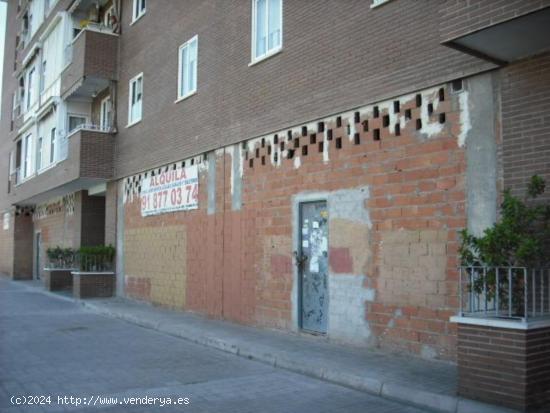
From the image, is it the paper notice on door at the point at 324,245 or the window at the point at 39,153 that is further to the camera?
the window at the point at 39,153

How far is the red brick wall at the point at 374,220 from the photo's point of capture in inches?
316

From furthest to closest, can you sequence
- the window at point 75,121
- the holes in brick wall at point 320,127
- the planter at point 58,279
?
the window at point 75,121 → the planter at point 58,279 → the holes in brick wall at point 320,127

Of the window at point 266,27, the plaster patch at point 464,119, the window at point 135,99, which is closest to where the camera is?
the plaster patch at point 464,119

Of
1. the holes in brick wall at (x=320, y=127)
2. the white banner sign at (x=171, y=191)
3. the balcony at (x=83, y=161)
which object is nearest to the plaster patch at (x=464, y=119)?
the holes in brick wall at (x=320, y=127)

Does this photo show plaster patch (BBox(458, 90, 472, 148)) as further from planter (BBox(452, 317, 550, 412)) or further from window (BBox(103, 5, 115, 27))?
window (BBox(103, 5, 115, 27))

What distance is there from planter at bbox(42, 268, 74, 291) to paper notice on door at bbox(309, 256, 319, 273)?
14.8m

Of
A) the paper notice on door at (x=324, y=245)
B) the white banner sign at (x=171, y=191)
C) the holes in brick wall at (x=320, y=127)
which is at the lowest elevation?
the paper notice on door at (x=324, y=245)

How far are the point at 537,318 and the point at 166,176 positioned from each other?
1176 centimetres

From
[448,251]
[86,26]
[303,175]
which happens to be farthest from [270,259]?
[86,26]

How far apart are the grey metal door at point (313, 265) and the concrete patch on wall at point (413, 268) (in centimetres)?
148

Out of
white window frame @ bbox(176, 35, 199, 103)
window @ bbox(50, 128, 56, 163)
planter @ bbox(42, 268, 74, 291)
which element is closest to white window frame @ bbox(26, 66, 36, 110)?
window @ bbox(50, 128, 56, 163)

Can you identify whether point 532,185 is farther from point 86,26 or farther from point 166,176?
point 86,26

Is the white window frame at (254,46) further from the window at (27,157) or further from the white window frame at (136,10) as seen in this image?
the window at (27,157)

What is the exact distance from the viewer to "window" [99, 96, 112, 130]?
20931 millimetres
